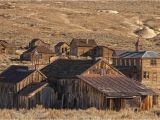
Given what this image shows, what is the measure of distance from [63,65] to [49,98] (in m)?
4.11

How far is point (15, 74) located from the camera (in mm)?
57094

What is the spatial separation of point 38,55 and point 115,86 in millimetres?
48180

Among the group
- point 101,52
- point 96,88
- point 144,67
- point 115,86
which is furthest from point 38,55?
point 96,88

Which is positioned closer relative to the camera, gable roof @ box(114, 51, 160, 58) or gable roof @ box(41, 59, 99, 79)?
gable roof @ box(41, 59, 99, 79)

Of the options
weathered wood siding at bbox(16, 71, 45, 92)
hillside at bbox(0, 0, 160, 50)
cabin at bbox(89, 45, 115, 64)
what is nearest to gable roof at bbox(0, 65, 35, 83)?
weathered wood siding at bbox(16, 71, 45, 92)

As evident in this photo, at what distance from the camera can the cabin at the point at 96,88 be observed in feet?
169

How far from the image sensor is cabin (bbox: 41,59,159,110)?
5138 centimetres

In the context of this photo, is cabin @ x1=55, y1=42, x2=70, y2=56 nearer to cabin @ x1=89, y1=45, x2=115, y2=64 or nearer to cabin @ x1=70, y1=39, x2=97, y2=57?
cabin @ x1=70, y1=39, x2=97, y2=57

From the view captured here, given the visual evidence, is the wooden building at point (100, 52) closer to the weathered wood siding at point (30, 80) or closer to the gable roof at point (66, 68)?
the gable roof at point (66, 68)

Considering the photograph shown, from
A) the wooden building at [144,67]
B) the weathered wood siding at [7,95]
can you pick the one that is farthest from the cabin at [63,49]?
the weathered wood siding at [7,95]

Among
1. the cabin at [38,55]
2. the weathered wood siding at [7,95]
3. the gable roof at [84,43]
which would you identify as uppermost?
the gable roof at [84,43]

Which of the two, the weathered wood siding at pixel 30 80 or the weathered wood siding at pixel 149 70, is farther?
the weathered wood siding at pixel 149 70

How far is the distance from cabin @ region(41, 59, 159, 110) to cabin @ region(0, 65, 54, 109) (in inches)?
65.4

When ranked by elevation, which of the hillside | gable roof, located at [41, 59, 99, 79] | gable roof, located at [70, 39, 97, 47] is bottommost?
gable roof, located at [41, 59, 99, 79]
